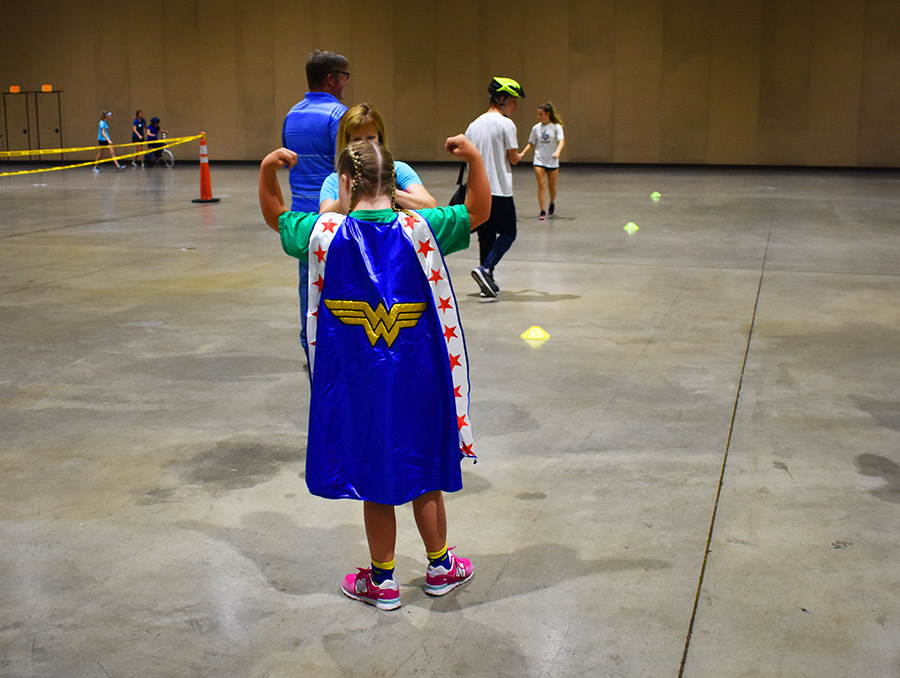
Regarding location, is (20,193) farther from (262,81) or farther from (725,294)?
(725,294)

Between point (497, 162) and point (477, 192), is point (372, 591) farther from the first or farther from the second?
point (497, 162)

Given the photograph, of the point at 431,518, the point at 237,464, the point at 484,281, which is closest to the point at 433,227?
the point at 431,518

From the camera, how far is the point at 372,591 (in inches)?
132

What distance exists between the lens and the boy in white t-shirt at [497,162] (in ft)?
28.4

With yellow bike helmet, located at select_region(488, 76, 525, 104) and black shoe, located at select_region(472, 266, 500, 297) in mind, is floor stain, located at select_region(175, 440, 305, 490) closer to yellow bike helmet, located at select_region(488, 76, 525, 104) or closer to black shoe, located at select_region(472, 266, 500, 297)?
black shoe, located at select_region(472, 266, 500, 297)

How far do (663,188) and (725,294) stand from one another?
1162 centimetres

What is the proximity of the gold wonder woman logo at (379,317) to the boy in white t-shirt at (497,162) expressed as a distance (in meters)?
5.49

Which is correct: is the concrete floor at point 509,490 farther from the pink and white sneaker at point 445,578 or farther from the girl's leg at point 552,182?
the girl's leg at point 552,182

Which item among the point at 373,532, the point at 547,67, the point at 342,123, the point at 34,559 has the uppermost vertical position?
the point at 547,67

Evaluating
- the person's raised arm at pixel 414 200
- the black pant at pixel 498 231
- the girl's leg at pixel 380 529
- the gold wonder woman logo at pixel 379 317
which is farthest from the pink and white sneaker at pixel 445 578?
the black pant at pixel 498 231

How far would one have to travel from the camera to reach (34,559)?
3711 mm

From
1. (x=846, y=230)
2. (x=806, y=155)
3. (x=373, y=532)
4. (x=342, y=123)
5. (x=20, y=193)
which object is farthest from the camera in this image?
(x=806, y=155)

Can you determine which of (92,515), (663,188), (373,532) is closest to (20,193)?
(663,188)

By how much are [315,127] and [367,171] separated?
8.11ft
